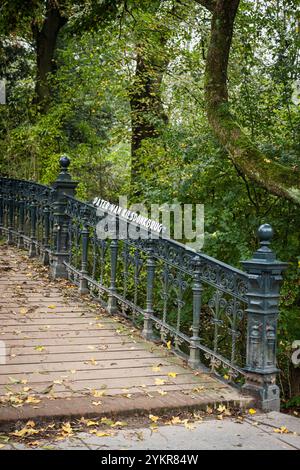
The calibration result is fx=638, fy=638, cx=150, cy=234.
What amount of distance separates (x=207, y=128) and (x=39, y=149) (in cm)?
738

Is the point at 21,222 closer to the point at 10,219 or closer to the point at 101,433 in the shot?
the point at 10,219

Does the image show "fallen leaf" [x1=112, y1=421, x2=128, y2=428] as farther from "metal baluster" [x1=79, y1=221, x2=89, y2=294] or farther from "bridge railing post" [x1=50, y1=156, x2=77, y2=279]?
"bridge railing post" [x1=50, y1=156, x2=77, y2=279]

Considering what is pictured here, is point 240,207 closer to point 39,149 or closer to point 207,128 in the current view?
point 207,128

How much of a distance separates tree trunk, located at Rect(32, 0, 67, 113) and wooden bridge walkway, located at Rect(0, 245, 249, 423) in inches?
401

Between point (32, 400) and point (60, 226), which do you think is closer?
point (32, 400)

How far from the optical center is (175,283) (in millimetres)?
7809

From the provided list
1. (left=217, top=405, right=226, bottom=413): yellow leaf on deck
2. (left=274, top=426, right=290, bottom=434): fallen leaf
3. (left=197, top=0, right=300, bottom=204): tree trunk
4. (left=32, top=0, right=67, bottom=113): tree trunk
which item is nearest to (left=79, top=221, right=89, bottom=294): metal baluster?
(left=197, top=0, right=300, bottom=204): tree trunk

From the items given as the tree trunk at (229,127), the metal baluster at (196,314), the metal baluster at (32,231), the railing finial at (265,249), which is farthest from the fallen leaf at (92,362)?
the metal baluster at (32,231)

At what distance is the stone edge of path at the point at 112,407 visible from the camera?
5.34m

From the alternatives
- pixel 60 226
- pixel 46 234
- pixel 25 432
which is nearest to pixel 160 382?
pixel 25 432

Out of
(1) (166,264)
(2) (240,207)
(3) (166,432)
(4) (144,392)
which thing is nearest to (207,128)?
(2) (240,207)

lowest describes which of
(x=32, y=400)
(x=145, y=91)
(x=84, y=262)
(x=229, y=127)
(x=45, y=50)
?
(x=32, y=400)

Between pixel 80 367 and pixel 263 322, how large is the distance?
1.97m

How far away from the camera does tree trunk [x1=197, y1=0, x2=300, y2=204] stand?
8.06 meters
